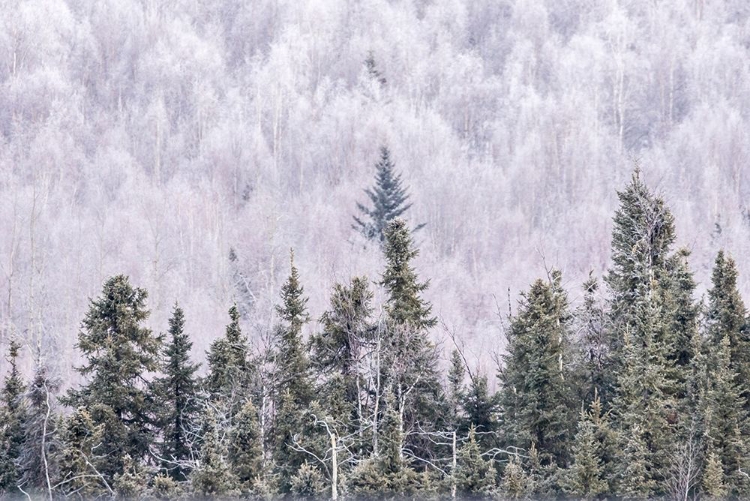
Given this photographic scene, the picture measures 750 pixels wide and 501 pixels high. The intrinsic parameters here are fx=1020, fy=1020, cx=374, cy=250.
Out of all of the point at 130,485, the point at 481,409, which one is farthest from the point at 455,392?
the point at 130,485

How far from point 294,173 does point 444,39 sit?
30732 millimetres

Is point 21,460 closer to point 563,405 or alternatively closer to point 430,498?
point 430,498

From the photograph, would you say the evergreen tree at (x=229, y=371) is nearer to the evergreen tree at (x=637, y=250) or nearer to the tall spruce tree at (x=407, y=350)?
the tall spruce tree at (x=407, y=350)

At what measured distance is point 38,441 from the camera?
98.0ft

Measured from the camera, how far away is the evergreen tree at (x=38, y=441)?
95.1 feet

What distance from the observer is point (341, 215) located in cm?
8800

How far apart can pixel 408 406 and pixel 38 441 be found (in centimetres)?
1100

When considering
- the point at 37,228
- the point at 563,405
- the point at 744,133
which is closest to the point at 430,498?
the point at 563,405

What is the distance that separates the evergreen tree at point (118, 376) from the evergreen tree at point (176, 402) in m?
0.44

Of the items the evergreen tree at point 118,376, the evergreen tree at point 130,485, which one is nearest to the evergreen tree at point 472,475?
the evergreen tree at point 130,485

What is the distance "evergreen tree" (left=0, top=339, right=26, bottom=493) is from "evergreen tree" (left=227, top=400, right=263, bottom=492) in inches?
264

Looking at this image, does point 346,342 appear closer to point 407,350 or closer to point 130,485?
point 407,350

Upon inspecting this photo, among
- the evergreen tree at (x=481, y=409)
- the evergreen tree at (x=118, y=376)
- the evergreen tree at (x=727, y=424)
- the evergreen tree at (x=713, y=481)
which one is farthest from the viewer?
the evergreen tree at (x=481, y=409)

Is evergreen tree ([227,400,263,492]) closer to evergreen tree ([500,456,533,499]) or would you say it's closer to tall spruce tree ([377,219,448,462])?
tall spruce tree ([377,219,448,462])
